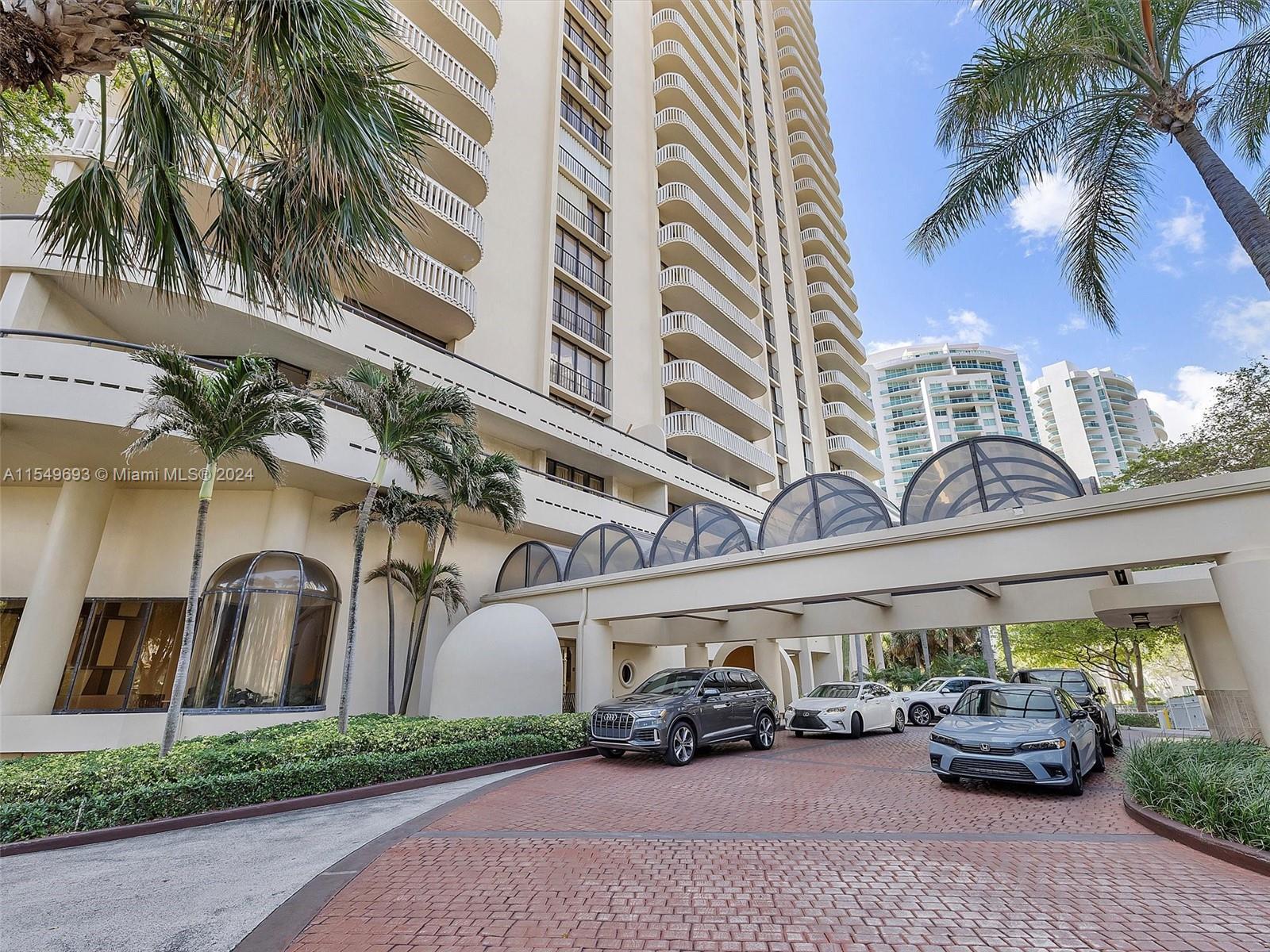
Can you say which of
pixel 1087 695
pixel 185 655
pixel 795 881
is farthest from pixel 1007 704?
pixel 185 655

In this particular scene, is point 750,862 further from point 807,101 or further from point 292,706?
point 807,101

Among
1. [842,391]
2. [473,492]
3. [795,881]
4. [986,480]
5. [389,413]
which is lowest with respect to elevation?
[795,881]

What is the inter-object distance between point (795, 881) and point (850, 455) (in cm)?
3937

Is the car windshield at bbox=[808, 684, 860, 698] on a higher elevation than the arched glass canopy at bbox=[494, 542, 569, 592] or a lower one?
lower

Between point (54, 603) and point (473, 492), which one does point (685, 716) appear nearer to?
point (473, 492)

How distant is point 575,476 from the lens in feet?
79.5

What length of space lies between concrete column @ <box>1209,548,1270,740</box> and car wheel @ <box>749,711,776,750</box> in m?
8.23

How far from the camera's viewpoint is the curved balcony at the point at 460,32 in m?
20.9

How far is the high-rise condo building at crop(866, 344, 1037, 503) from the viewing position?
110m

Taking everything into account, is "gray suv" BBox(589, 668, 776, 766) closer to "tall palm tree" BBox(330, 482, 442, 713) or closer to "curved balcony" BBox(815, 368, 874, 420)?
"tall palm tree" BBox(330, 482, 442, 713)

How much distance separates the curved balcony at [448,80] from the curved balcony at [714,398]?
12.2 m

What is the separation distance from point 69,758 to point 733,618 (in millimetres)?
13941

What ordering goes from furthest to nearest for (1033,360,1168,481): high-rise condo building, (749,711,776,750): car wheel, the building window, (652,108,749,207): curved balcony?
1. (1033,360,1168,481): high-rise condo building
2. (652,108,749,207): curved balcony
3. the building window
4. (749,711,776,750): car wheel

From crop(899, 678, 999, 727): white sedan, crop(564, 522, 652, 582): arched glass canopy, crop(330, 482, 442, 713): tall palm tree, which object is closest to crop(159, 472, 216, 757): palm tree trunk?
crop(330, 482, 442, 713): tall palm tree
